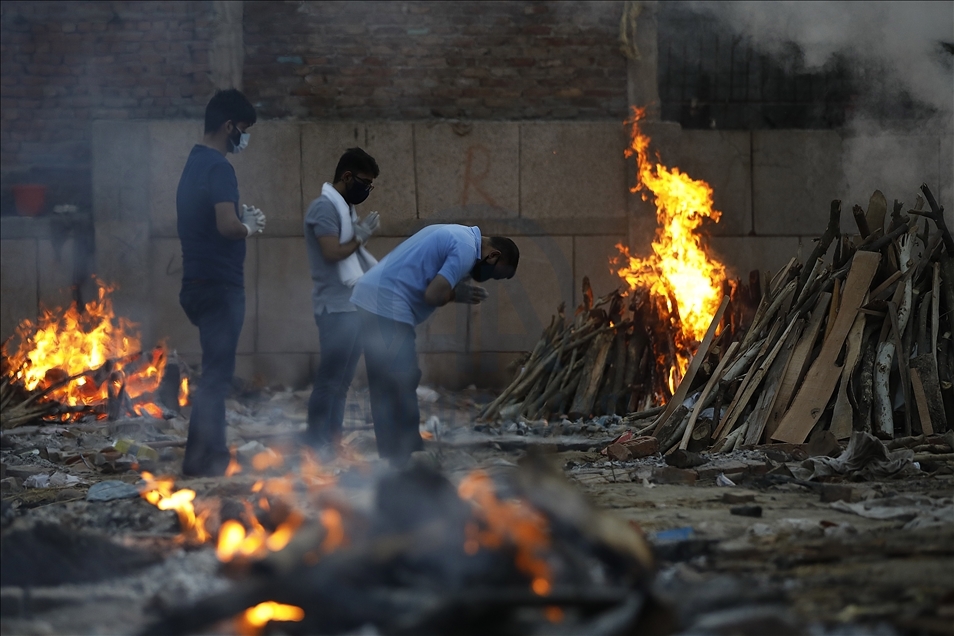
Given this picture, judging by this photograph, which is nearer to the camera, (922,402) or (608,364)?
(922,402)

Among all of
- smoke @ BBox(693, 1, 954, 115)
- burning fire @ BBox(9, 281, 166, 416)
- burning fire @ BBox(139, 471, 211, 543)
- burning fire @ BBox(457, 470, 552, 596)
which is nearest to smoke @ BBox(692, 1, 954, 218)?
smoke @ BBox(693, 1, 954, 115)

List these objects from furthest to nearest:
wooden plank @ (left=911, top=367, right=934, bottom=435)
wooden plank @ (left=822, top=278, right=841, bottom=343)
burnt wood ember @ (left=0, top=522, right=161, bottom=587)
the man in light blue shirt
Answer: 1. wooden plank @ (left=822, top=278, right=841, bottom=343)
2. wooden plank @ (left=911, top=367, right=934, bottom=435)
3. the man in light blue shirt
4. burnt wood ember @ (left=0, top=522, right=161, bottom=587)

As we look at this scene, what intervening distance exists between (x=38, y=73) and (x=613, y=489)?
7.15 meters

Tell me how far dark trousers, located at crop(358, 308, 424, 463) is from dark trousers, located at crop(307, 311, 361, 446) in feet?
1.21

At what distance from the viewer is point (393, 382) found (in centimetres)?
531

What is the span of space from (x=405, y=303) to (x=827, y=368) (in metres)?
2.57

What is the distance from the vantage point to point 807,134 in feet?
31.5

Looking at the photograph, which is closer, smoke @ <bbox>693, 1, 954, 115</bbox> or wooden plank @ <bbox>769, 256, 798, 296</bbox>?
wooden plank @ <bbox>769, 256, 798, 296</bbox>

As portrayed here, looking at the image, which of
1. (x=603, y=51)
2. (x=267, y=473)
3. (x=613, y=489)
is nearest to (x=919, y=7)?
(x=603, y=51)

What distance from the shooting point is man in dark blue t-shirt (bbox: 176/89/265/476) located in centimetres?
Result: 532

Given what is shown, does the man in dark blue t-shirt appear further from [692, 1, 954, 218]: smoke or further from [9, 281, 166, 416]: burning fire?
[692, 1, 954, 218]: smoke

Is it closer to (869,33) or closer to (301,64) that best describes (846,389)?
(869,33)

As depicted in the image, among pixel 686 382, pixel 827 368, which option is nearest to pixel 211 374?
pixel 686 382

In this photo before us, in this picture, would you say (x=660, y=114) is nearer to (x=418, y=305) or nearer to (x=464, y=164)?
(x=464, y=164)
